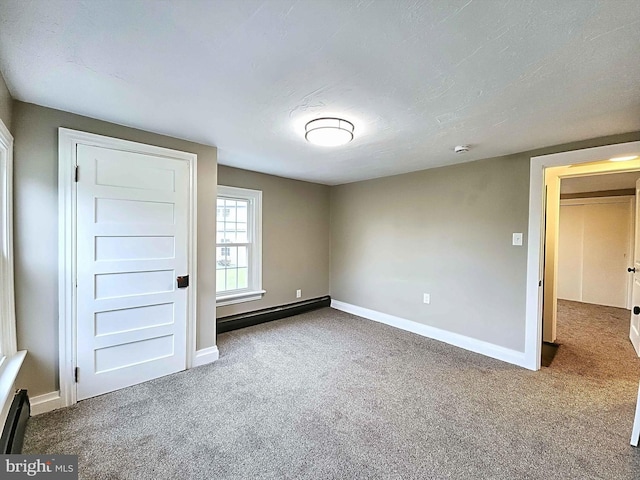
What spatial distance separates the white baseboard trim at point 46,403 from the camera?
1987 millimetres

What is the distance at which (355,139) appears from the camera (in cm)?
259

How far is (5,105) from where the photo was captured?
174 cm

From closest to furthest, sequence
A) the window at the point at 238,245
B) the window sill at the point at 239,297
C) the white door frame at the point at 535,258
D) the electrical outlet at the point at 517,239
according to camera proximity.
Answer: the white door frame at the point at 535,258
the electrical outlet at the point at 517,239
the window sill at the point at 239,297
the window at the point at 238,245

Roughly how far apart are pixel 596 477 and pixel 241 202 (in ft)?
13.6

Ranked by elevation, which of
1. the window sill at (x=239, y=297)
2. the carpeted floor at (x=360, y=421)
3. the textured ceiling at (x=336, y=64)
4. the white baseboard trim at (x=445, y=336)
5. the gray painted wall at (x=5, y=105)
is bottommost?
the carpeted floor at (x=360, y=421)

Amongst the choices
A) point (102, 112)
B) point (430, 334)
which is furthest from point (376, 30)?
point (430, 334)

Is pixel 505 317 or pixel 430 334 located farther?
pixel 430 334

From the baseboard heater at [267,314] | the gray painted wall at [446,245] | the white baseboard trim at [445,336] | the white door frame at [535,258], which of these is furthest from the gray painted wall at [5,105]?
the white baseboard trim at [445,336]

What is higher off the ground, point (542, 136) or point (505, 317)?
point (542, 136)

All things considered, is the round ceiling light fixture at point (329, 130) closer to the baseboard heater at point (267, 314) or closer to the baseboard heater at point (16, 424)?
the baseboard heater at point (16, 424)

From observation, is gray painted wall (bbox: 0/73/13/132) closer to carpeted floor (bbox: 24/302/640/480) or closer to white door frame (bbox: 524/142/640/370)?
carpeted floor (bbox: 24/302/640/480)

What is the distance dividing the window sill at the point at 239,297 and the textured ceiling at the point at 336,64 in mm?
2204

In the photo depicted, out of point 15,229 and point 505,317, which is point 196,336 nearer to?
point 15,229

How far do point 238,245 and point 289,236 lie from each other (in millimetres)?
840
